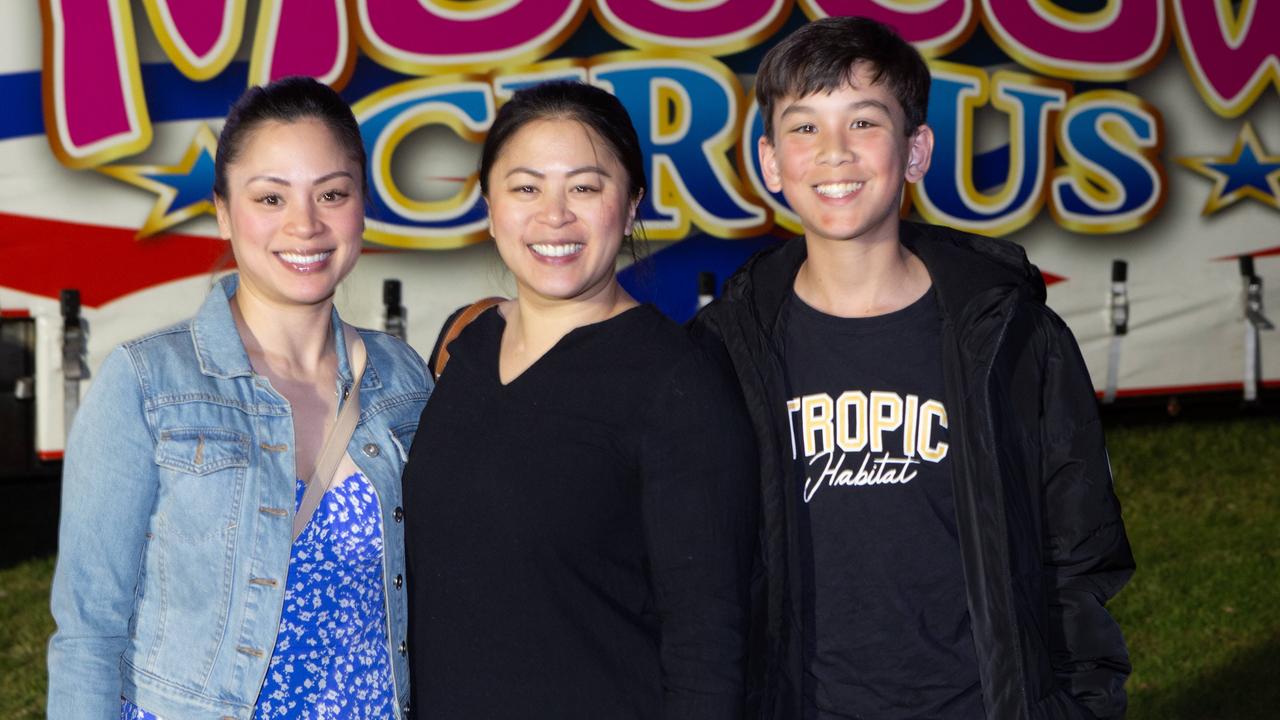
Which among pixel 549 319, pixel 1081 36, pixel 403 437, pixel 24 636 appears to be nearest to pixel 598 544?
pixel 549 319

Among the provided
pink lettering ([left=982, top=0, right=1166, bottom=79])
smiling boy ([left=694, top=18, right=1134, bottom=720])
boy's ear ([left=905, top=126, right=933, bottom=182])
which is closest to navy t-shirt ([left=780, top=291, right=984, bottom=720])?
smiling boy ([left=694, top=18, right=1134, bottom=720])

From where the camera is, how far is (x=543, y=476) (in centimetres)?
199

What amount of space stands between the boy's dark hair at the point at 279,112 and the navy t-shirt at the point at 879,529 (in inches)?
35.0

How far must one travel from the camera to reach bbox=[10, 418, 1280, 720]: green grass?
15.6 feet

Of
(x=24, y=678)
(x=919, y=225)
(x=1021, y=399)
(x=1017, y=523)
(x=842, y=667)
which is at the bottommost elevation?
(x=24, y=678)

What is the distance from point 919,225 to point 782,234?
4169 millimetres

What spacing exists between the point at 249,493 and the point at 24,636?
12.0 ft

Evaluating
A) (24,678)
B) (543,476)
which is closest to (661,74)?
(24,678)

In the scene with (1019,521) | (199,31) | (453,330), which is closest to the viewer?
(1019,521)

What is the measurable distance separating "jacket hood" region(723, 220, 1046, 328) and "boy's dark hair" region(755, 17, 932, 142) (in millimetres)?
217

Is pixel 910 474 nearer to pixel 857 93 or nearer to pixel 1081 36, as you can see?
pixel 857 93

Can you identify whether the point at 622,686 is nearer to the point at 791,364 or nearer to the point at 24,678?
the point at 791,364

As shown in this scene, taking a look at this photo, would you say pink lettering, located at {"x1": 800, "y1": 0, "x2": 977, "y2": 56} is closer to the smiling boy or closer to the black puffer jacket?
the smiling boy

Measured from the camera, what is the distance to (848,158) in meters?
2.33
